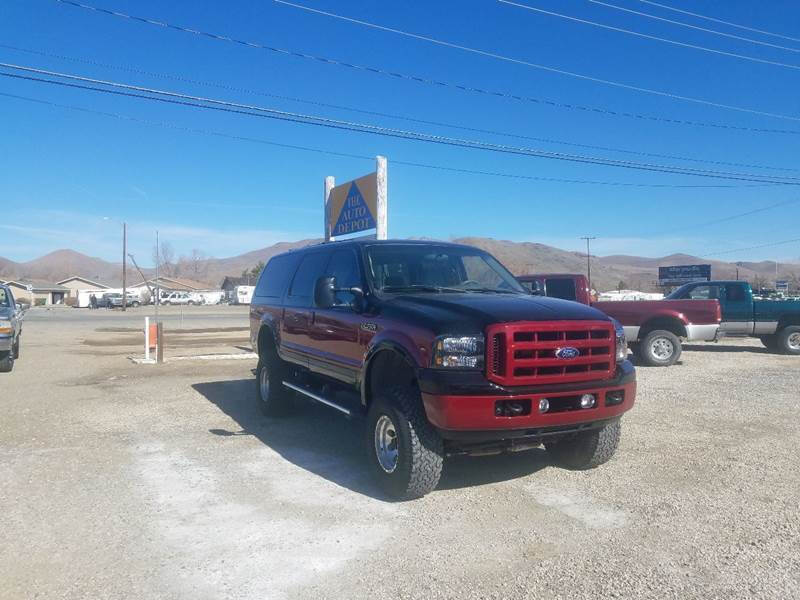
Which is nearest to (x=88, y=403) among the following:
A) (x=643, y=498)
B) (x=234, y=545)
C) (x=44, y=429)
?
(x=44, y=429)

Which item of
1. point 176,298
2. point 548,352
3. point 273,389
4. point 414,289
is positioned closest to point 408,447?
point 548,352

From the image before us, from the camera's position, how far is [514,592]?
3678mm

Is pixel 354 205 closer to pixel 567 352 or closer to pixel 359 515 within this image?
pixel 567 352

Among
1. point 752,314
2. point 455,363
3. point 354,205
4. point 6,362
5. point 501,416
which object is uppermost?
point 354,205

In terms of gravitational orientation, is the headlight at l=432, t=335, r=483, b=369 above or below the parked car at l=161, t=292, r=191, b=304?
above

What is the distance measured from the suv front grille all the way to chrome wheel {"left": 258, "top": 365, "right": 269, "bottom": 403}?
436cm

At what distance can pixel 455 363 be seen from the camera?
15.7 ft

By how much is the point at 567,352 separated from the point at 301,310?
3471 millimetres

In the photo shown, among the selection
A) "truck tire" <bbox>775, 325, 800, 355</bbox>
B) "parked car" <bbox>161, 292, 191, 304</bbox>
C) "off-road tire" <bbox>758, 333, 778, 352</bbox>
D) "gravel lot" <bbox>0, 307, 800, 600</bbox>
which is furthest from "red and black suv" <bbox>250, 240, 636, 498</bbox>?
"parked car" <bbox>161, 292, 191, 304</bbox>

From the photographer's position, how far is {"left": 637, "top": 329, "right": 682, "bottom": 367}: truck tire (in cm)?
1377

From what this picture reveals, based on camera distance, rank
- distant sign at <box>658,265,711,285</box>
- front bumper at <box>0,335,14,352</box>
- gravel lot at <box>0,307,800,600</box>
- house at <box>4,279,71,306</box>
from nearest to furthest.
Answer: gravel lot at <box>0,307,800,600</box> → front bumper at <box>0,335,14,352</box> → distant sign at <box>658,265,711,285</box> → house at <box>4,279,71,306</box>

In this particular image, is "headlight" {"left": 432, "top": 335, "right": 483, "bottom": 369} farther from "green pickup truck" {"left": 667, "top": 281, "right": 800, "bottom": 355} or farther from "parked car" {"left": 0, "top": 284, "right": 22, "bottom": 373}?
"green pickup truck" {"left": 667, "top": 281, "right": 800, "bottom": 355}

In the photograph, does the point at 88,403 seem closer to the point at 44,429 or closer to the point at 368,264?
the point at 44,429

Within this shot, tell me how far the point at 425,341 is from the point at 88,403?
6.68m
